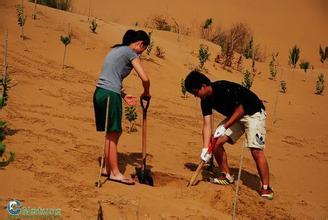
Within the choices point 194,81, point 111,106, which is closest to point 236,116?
point 194,81

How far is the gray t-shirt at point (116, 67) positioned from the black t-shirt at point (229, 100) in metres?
0.86

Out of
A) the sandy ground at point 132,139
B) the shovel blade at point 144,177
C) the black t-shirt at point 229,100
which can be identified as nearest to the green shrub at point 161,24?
the sandy ground at point 132,139

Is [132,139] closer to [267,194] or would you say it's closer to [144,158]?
[144,158]

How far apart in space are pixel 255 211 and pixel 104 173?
1.37 meters

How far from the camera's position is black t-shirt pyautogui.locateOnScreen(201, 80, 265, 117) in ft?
15.3

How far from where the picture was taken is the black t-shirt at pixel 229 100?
4.66 meters

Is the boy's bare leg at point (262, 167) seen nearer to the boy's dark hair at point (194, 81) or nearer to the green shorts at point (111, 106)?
the boy's dark hair at point (194, 81)

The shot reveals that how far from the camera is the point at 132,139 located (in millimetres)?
5969

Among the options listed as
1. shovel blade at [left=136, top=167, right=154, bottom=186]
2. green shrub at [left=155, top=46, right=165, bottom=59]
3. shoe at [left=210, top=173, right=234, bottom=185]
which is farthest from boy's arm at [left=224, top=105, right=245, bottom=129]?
Result: green shrub at [left=155, top=46, right=165, bottom=59]

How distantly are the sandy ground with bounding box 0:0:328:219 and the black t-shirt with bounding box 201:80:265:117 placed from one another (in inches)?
28.8

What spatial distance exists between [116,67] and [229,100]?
3.71 ft

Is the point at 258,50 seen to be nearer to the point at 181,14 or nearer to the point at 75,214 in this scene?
the point at 181,14

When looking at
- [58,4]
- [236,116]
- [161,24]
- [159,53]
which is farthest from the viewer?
[161,24]

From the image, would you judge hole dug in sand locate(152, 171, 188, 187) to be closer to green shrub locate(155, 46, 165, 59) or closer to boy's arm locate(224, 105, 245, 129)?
boy's arm locate(224, 105, 245, 129)
